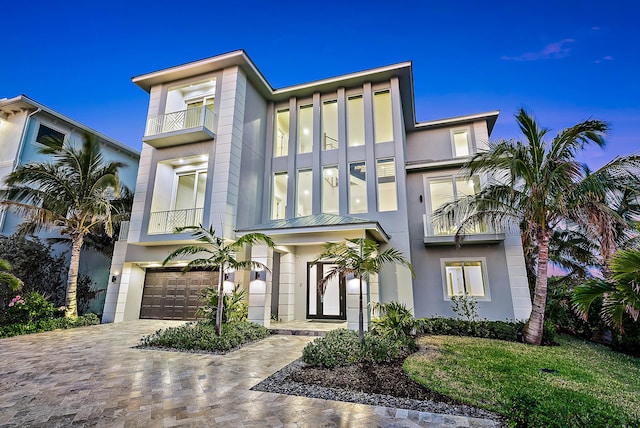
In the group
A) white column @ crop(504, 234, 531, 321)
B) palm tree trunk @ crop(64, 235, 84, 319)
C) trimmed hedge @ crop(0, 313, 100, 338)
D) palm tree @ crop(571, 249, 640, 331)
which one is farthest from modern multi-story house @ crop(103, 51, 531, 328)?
palm tree @ crop(571, 249, 640, 331)

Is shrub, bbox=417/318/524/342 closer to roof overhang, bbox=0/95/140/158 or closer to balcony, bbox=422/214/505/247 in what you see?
balcony, bbox=422/214/505/247

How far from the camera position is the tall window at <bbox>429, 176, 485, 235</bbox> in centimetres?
1136

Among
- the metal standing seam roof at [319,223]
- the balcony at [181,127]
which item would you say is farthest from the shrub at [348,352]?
the balcony at [181,127]

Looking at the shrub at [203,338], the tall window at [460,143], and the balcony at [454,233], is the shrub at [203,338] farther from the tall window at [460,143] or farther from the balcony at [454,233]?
the tall window at [460,143]

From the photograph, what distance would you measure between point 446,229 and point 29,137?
1806cm

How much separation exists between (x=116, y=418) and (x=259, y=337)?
5036 mm

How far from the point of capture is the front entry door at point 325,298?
1105cm

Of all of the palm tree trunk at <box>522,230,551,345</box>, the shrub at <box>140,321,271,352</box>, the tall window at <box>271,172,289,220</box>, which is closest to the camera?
the shrub at <box>140,321,271,352</box>

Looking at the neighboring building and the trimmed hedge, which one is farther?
the neighboring building

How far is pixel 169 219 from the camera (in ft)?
36.9

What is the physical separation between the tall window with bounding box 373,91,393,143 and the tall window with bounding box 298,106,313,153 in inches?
113

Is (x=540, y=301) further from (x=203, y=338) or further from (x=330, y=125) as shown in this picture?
(x=330, y=125)

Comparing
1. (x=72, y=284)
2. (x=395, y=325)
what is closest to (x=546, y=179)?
(x=395, y=325)

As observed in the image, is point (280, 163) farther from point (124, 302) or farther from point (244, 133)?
point (124, 302)
